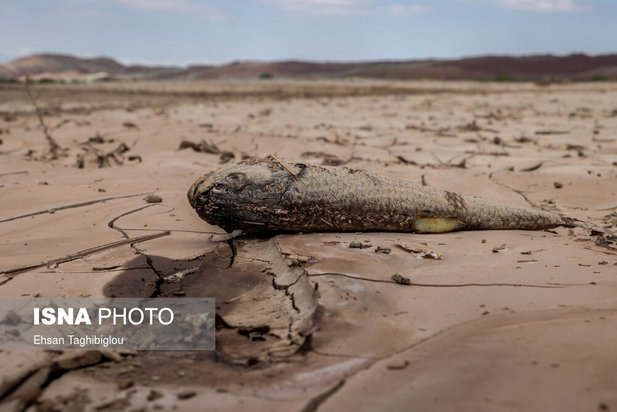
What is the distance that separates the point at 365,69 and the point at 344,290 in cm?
2762

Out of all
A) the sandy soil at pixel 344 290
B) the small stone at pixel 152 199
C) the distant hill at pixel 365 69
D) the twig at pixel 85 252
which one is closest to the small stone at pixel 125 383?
the sandy soil at pixel 344 290

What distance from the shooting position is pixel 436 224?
306 centimetres

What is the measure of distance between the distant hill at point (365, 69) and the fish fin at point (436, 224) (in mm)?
16545

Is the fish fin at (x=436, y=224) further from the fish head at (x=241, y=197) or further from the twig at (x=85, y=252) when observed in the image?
the twig at (x=85, y=252)

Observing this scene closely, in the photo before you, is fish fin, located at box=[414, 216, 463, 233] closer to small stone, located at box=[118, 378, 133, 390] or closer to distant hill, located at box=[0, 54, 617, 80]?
small stone, located at box=[118, 378, 133, 390]

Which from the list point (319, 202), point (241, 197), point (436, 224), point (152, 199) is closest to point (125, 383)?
point (241, 197)

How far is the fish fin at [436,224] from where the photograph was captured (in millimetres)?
3025

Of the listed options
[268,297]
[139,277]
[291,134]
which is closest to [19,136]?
[291,134]

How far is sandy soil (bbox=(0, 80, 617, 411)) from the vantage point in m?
1.55

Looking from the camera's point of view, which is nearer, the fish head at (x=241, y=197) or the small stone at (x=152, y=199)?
the fish head at (x=241, y=197)

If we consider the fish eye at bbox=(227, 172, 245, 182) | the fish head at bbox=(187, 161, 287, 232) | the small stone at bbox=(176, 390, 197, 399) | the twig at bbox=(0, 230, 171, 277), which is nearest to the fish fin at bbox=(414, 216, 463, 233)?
the fish head at bbox=(187, 161, 287, 232)

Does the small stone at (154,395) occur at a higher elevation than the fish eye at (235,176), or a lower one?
lower

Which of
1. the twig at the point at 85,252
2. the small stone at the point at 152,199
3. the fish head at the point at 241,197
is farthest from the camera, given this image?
the small stone at the point at 152,199

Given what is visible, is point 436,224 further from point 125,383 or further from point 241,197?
point 125,383
